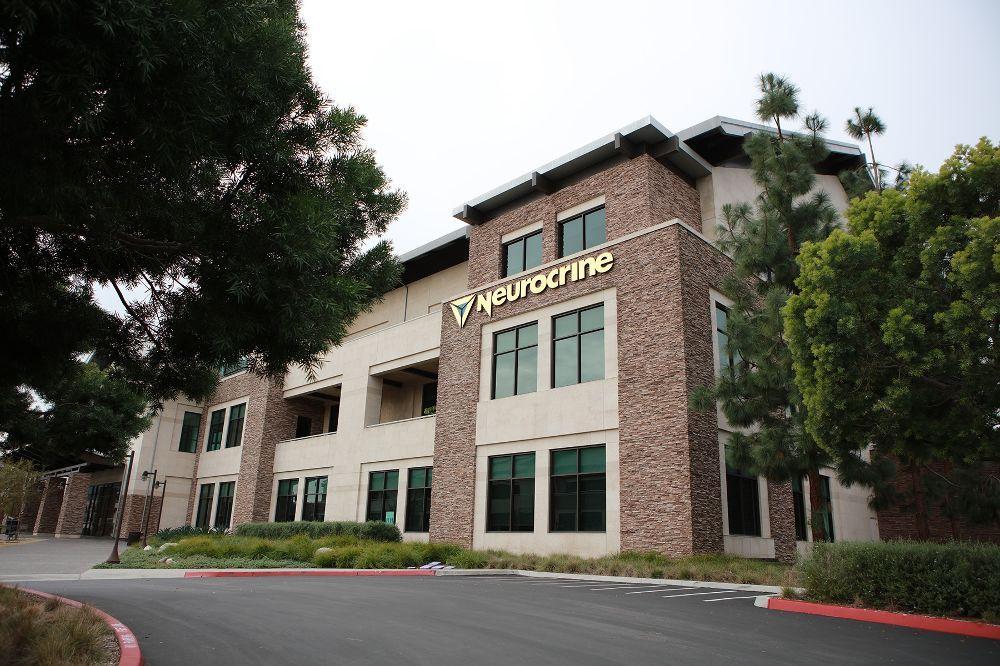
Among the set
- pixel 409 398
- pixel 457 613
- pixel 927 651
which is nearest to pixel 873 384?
pixel 927 651

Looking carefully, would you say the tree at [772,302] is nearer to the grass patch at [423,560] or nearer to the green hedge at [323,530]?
the grass patch at [423,560]

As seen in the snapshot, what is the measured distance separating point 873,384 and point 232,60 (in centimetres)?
996

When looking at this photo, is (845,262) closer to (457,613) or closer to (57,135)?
(457,613)

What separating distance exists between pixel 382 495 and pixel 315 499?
17.2ft

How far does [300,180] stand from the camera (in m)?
7.55

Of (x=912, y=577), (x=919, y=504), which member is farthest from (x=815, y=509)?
(x=912, y=577)

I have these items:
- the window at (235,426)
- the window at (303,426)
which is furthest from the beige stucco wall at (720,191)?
the window at (235,426)

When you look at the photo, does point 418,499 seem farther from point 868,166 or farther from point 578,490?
point 868,166

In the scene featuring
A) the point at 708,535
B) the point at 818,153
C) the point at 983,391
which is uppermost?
the point at 818,153

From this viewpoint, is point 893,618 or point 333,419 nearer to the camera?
point 893,618

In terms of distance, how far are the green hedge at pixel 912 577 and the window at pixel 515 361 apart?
492 inches

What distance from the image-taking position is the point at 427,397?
32656 millimetres

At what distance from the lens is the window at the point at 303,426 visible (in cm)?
3750

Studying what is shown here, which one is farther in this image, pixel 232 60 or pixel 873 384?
pixel 873 384
